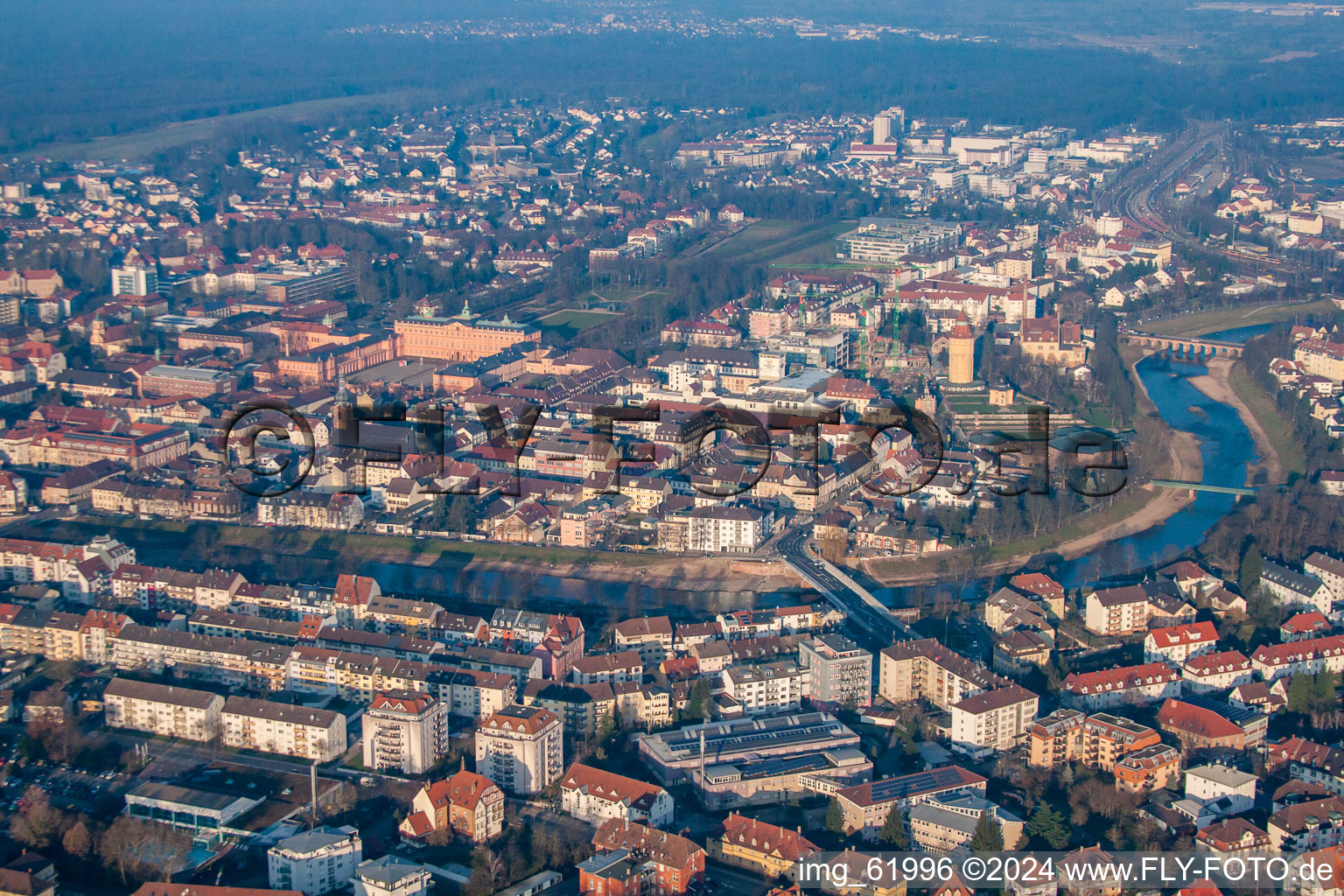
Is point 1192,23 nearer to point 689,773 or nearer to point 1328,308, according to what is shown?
point 1328,308

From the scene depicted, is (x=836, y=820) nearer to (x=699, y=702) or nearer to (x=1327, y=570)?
(x=699, y=702)

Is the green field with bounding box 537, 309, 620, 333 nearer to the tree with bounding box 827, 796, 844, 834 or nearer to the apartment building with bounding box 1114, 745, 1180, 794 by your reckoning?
the apartment building with bounding box 1114, 745, 1180, 794

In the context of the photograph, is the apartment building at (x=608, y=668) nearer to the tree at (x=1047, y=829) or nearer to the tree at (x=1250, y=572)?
the tree at (x=1047, y=829)

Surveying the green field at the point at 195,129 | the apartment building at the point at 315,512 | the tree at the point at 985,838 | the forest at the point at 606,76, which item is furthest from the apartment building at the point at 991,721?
the forest at the point at 606,76

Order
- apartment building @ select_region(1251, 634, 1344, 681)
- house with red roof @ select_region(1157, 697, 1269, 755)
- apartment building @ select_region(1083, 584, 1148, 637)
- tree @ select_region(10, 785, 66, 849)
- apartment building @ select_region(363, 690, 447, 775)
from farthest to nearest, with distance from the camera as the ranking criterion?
1. apartment building @ select_region(1083, 584, 1148, 637)
2. apartment building @ select_region(1251, 634, 1344, 681)
3. house with red roof @ select_region(1157, 697, 1269, 755)
4. apartment building @ select_region(363, 690, 447, 775)
5. tree @ select_region(10, 785, 66, 849)

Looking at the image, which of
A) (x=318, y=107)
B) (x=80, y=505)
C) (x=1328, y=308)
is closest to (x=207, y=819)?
(x=80, y=505)

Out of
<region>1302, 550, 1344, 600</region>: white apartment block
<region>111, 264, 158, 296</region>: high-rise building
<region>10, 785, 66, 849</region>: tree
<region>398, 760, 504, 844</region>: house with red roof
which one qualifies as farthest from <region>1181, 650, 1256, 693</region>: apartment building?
<region>111, 264, 158, 296</region>: high-rise building
